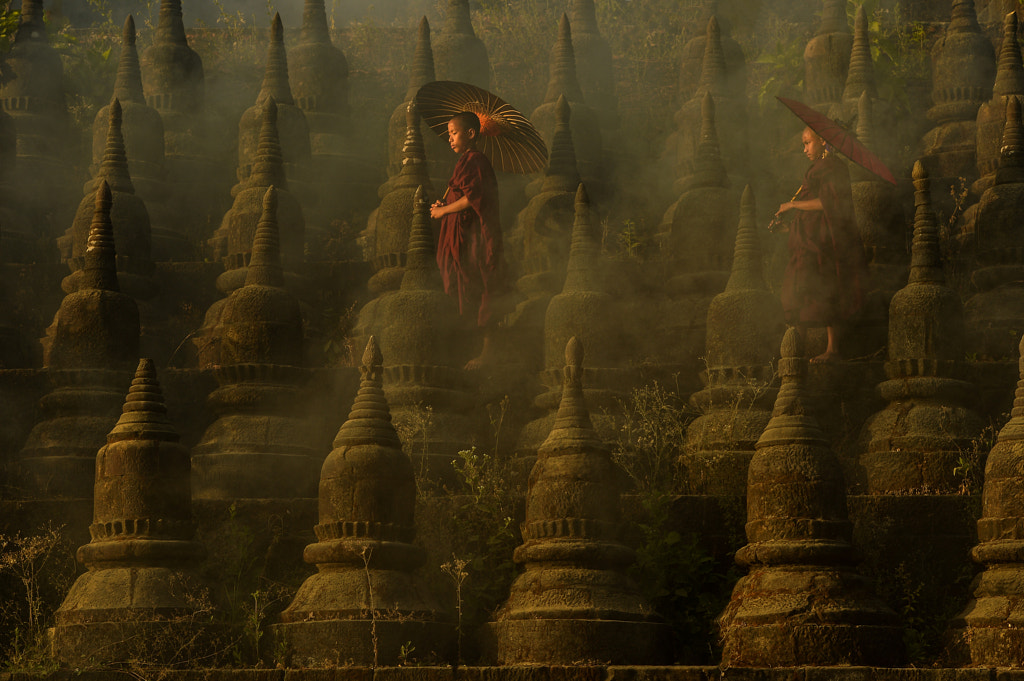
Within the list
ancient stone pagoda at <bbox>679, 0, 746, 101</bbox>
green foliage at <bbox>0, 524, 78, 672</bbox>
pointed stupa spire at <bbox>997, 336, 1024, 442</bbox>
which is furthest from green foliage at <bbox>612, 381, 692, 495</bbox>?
ancient stone pagoda at <bbox>679, 0, 746, 101</bbox>

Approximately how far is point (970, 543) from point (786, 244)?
4.88 metres

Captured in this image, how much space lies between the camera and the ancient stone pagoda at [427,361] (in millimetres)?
Answer: 13328

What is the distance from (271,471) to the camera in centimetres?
1328

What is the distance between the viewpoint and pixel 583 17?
22.0 meters

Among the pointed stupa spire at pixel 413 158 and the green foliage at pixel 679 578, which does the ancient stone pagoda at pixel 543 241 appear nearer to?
the pointed stupa spire at pixel 413 158

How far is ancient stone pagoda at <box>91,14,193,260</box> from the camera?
18.0 m

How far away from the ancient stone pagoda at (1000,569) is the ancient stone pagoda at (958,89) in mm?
7727

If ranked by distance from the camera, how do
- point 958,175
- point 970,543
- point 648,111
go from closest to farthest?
point 970,543 → point 958,175 → point 648,111

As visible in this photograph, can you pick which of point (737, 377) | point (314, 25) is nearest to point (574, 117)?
point (314, 25)

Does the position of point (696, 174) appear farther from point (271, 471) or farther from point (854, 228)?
point (271, 471)

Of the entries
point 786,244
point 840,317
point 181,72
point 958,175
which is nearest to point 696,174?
point 786,244

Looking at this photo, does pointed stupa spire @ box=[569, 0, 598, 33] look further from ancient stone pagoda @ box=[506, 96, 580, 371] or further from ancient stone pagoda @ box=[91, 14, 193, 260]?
ancient stone pagoda @ box=[91, 14, 193, 260]

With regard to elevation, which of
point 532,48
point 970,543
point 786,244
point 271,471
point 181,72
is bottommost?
point 970,543

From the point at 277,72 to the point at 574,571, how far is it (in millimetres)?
9721
